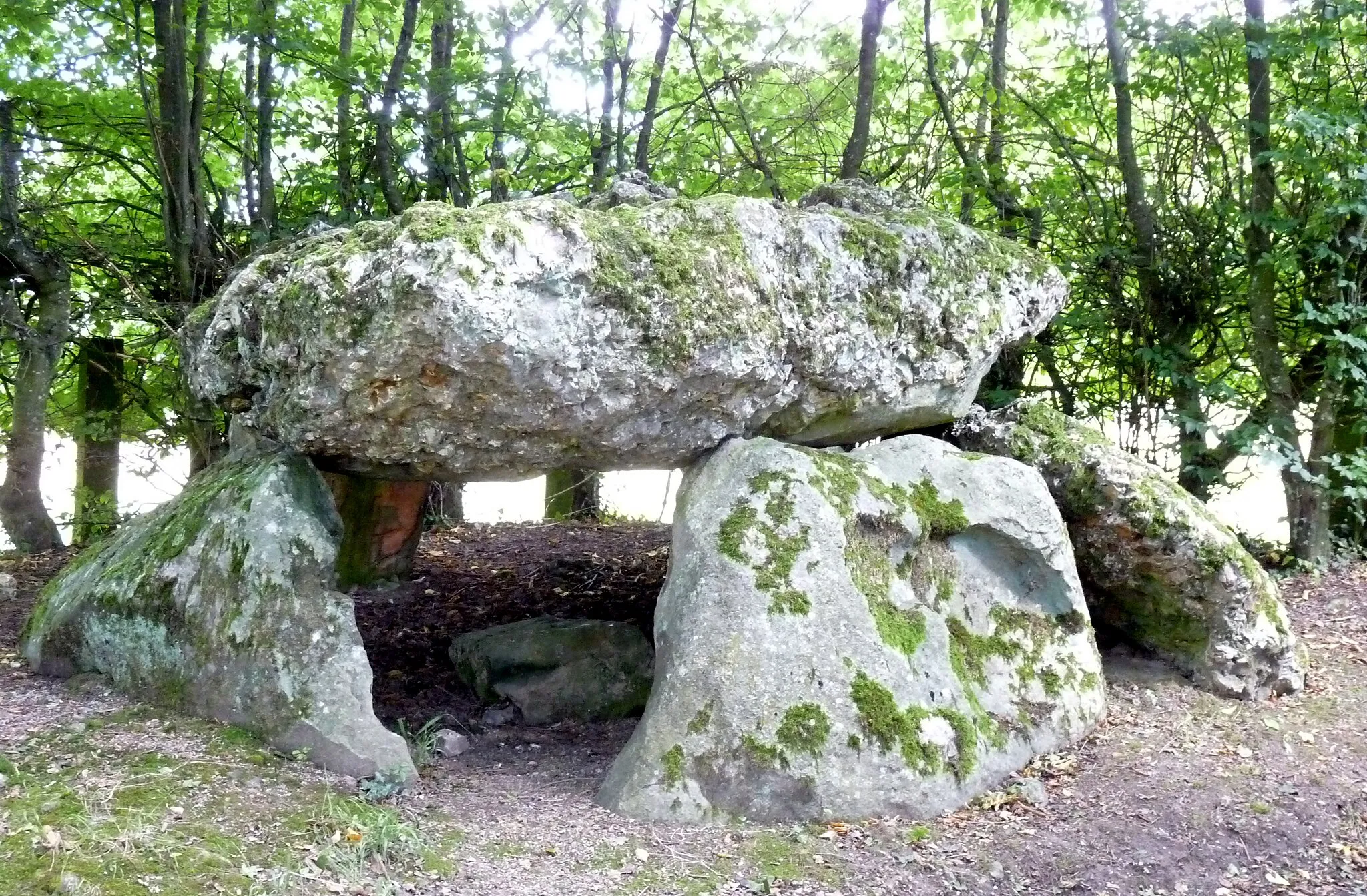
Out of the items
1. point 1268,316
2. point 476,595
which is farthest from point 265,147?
point 1268,316

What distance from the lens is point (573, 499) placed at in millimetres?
11328

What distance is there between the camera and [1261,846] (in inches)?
169

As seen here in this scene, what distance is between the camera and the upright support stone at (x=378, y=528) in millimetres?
7027

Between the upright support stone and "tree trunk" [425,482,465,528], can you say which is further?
"tree trunk" [425,482,465,528]

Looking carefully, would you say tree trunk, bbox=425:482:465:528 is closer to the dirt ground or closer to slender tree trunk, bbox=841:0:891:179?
the dirt ground

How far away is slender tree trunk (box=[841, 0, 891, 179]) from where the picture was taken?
8.39 metres

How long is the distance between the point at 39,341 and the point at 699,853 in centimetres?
687

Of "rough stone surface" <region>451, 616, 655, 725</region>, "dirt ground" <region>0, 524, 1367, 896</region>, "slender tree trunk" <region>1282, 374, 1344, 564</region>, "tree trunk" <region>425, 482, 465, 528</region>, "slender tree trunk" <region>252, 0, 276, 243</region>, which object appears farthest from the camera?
"tree trunk" <region>425, 482, 465, 528</region>

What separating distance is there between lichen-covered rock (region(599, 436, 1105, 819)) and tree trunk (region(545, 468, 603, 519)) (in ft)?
18.6

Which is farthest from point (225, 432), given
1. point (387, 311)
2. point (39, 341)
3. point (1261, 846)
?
point (1261, 846)

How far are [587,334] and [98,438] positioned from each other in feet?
19.8

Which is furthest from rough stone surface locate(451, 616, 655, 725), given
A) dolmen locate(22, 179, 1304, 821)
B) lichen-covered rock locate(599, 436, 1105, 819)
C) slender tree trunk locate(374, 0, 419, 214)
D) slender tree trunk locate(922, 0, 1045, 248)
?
slender tree trunk locate(922, 0, 1045, 248)

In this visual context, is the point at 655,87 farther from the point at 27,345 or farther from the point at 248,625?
the point at 248,625

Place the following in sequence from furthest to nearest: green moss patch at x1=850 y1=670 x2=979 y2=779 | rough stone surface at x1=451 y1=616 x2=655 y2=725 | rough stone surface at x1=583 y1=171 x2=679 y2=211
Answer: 1. rough stone surface at x1=451 y1=616 x2=655 y2=725
2. rough stone surface at x1=583 y1=171 x2=679 y2=211
3. green moss patch at x1=850 y1=670 x2=979 y2=779
